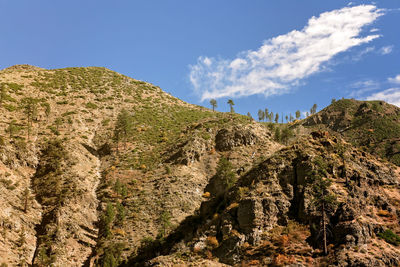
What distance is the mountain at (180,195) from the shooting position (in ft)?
126

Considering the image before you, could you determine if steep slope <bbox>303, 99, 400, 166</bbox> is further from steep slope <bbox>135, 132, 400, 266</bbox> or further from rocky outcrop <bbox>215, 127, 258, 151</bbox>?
steep slope <bbox>135, 132, 400, 266</bbox>

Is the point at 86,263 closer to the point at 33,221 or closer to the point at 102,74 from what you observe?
the point at 33,221

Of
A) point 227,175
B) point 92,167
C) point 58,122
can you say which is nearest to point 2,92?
point 58,122

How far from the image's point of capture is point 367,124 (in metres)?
158

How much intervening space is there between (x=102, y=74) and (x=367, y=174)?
359 feet

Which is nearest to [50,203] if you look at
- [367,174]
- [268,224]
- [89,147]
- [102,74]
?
[89,147]

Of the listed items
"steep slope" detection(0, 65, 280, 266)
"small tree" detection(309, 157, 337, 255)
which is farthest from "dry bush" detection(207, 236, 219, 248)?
"small tree" detection(309, 157, 337, 255)

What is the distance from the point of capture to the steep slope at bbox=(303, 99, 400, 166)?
416 feet

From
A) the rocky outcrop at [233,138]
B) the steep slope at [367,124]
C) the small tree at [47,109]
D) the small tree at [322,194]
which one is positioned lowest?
the small tree at [322,194]

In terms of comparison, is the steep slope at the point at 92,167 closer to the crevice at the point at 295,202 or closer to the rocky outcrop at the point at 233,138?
the rocky outcrop at the point at 233,138

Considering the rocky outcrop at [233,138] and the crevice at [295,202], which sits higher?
the rocky outcrop at [233,138]

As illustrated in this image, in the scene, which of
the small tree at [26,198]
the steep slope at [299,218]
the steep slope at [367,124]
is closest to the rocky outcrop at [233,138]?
the steep slope at [299,218]

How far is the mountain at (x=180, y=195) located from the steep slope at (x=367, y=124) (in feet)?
271

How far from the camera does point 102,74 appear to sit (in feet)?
393
